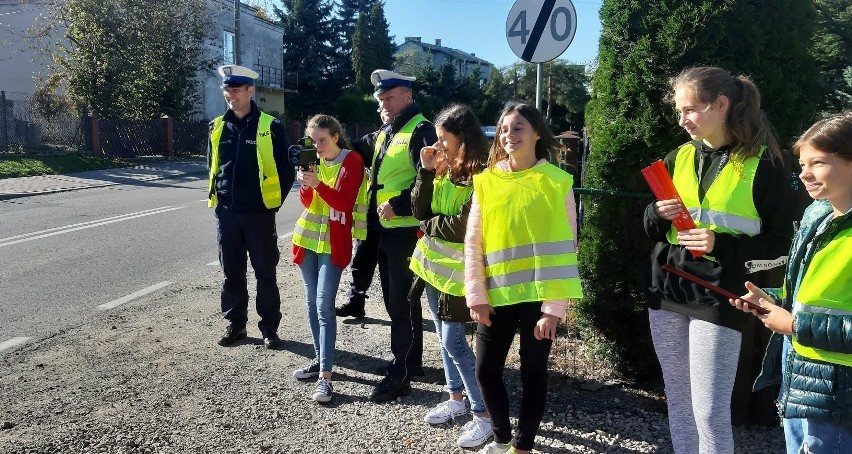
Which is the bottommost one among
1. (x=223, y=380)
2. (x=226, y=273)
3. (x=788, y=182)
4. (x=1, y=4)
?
(x=223, y=380)

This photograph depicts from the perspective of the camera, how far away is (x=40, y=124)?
24.9 meters

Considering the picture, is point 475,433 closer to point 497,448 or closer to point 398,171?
point 497,448

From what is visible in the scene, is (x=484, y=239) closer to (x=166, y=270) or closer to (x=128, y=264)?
(x=166, y=270)

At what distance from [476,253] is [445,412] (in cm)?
115

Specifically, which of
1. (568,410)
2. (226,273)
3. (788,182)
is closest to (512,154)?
(788,182)

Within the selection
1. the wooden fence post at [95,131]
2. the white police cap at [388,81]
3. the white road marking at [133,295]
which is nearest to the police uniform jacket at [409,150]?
the white police cap at [388,81]

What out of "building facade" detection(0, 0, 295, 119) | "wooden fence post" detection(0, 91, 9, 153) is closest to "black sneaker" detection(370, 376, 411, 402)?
"wooden fence post" detection(0, 91, 9, 153)

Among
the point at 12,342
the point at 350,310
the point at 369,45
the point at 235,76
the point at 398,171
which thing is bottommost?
the point at 12,342

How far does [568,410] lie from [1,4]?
37537mm

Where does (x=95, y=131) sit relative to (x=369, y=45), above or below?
below

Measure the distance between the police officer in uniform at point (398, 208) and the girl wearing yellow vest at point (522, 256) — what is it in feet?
3.23

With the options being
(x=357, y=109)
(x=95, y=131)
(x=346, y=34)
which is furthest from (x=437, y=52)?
(x=95, y=131)

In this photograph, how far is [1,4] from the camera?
32.7 m

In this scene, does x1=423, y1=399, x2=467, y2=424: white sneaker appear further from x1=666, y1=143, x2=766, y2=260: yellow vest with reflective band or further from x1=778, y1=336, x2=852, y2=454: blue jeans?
x1=778, y1=336, x2=852, y2=454: blue jeans
